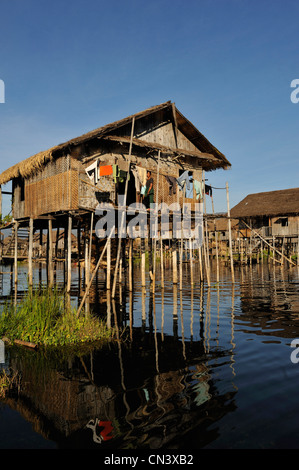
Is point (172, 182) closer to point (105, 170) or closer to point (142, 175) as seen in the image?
point (142, 175)

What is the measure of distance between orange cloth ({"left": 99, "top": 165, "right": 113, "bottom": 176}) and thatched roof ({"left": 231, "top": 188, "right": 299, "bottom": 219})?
79.8 feet

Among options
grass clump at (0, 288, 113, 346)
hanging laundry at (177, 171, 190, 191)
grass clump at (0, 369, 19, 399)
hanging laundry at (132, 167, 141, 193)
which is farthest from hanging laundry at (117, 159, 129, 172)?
grass clump at (0, 369, 19, 399)

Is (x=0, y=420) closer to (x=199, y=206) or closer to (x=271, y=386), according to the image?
(x=271, y=386)

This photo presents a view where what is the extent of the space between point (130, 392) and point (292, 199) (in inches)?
1484

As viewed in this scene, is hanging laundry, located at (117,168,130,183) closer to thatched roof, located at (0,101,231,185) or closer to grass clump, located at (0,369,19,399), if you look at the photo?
thatched roof, located at (0,101,231,185)

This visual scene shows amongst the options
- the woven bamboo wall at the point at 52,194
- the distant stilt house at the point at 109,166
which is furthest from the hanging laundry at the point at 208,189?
the woven bamboo wall at the point at 52,194

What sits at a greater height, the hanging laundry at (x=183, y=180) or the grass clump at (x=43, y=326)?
the hanging laundry at (x=183, y=180)

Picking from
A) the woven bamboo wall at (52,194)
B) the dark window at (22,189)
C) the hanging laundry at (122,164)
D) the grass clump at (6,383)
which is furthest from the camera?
the dark window at (22,189)

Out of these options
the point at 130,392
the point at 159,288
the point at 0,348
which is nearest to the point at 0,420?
the point at 130,392

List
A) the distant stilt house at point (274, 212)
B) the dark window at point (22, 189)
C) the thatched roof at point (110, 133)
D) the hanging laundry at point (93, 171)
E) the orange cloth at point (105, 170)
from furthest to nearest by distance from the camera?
the distant stilt house at point (274, 212), the dark window at point (22, 189), the hanging laundry at point (93, 171), the thatched roof at point (110, 133), the orange cloth at point (105, 170)

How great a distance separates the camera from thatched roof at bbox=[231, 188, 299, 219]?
3697 centimetres

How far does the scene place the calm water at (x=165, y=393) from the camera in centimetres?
382

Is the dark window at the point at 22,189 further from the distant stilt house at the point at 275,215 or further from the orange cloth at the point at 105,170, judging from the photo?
the distant stilt house at the point at 275,215

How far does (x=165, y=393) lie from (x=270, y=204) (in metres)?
37.9
